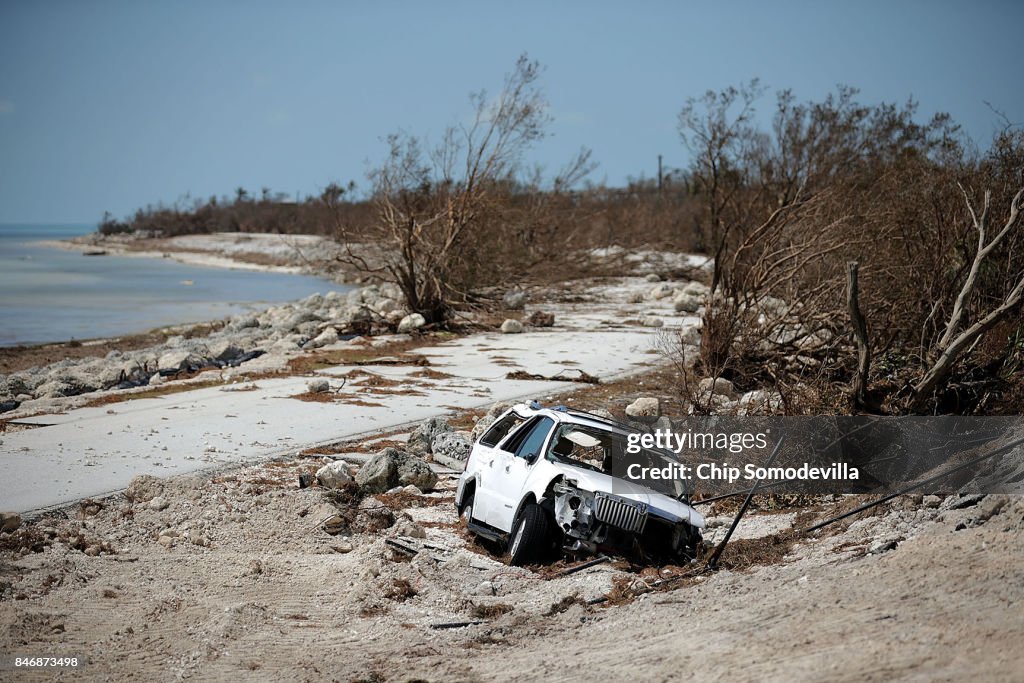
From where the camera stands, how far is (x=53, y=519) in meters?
10.6

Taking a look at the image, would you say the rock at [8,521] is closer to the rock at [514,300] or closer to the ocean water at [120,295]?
the rock at [514,300]

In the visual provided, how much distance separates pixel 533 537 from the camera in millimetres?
9195

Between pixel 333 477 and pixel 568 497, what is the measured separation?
399 cm

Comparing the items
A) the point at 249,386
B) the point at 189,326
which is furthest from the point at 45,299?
the point at 249,386

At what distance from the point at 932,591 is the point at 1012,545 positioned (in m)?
0.89

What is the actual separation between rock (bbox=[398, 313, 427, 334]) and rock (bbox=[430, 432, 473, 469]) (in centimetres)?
1460

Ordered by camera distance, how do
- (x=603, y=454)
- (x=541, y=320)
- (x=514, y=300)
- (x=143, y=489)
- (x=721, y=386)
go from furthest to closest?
(x=514, y=300) → (x=541, y=320) → (x=721, y=386) → (x=143, y=489) → (x=603, y=454)

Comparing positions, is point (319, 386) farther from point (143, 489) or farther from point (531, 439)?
point (531, 439)

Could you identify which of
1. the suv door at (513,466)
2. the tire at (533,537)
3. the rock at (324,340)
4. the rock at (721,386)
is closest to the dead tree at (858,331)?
the rock at (721,386)

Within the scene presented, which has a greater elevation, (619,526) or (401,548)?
(619,526)

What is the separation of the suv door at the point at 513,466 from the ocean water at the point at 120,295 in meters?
29.0

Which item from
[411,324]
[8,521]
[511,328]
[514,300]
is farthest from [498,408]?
[514,300]

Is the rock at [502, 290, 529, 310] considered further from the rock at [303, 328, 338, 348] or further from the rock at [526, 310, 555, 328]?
the rock at [303, 328, 338, 348]

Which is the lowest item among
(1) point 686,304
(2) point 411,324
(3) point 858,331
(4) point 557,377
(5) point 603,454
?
(4) point 557,377
